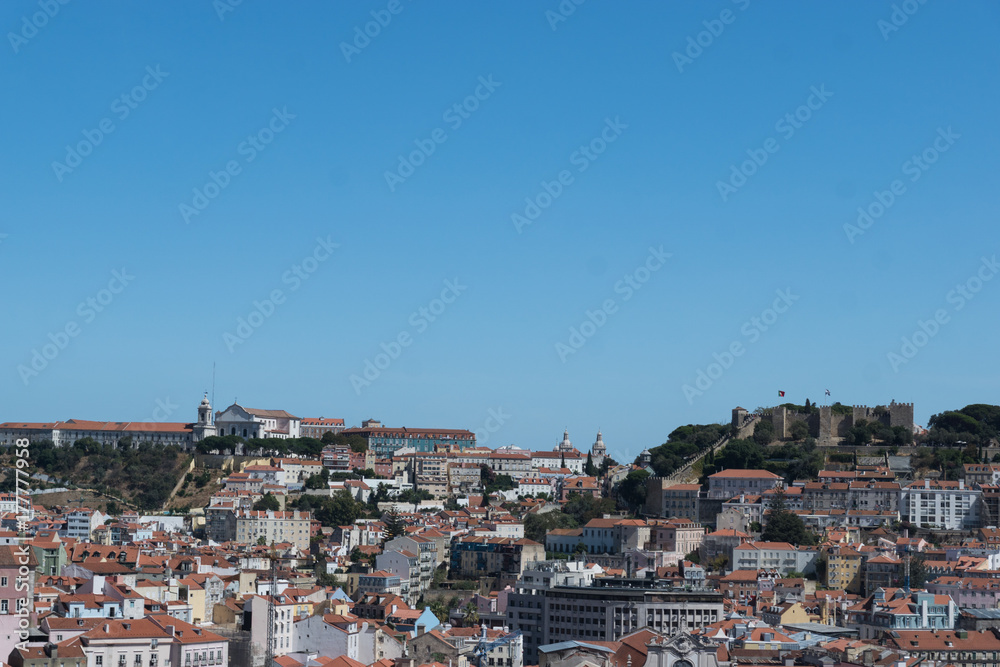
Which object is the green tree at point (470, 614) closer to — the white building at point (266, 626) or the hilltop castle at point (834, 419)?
the white building at point (266, 626)

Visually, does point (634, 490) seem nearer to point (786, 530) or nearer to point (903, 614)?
point (786, 530)

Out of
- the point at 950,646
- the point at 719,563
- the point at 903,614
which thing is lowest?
the point at 950,646

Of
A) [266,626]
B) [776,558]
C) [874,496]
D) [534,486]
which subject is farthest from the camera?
[534,486]

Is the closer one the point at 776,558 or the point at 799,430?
the point at 776,558

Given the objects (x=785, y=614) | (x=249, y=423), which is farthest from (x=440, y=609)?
(x=249, y=423)

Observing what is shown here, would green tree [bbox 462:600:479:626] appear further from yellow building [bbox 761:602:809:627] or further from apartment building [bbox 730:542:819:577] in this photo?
apartment building [bbox 730:542:819:577]

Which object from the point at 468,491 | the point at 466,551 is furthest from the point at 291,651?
the point at 468,491

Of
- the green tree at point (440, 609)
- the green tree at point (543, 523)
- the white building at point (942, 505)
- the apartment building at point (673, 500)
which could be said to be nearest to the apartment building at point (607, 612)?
the green tree at point (440, 609)
